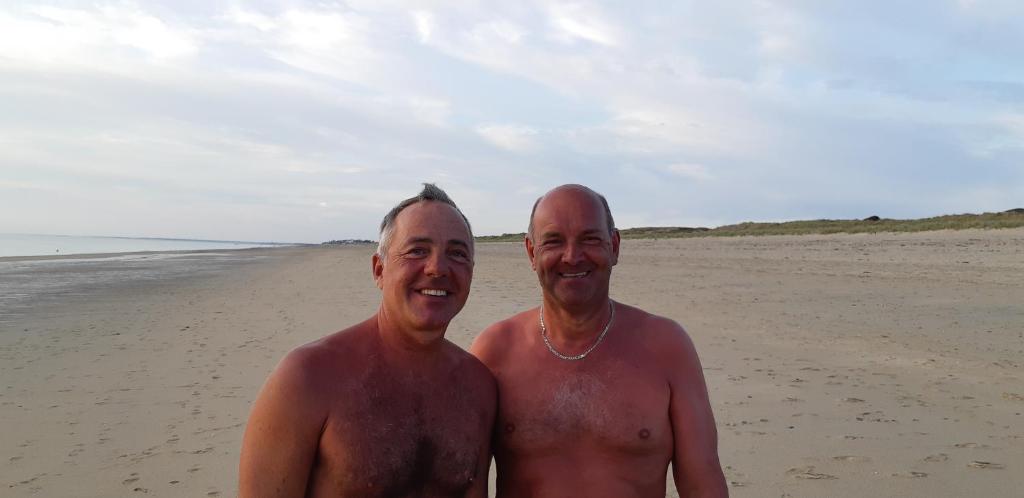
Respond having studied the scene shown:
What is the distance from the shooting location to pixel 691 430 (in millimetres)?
2994

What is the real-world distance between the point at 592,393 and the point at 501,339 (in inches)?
22.4

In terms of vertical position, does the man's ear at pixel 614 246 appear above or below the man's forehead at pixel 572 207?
below

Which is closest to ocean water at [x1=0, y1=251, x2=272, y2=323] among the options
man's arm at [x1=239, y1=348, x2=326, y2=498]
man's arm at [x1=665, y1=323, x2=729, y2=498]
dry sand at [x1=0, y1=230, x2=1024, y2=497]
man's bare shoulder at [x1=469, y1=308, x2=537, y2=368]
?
dry sand at [x1=0, y1=230, x2=1024, y2=497]

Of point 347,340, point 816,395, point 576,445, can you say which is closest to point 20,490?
point 347,340

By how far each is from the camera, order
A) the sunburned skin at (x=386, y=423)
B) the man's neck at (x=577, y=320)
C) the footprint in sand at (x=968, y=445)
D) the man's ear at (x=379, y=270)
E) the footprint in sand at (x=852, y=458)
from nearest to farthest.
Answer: the sunburned skin at (x=386, y=423)
the man's ear at (x=379, y=270)
the man's neck at (x=577, y=320)
the footprint in sand at (x=852, y=458)
the footprint in sand at (x=968, y=445)

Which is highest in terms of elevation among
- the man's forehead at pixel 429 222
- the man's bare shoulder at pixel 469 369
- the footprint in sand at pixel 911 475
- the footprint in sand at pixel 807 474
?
the man's forehead at pixel 429 222

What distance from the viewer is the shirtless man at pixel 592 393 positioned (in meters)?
3.05

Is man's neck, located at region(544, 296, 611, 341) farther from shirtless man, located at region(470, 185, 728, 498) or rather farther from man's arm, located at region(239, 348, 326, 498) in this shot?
man's arm, located at region(239, 348, 326, 498)

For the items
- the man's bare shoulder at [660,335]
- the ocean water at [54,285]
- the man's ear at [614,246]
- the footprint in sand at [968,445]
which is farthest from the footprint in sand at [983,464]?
the ocean water at [54,285]

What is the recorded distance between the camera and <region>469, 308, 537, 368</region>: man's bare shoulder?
3416 mm

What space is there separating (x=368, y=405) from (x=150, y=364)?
27.4 ft

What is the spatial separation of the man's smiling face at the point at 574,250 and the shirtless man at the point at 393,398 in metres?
0.47

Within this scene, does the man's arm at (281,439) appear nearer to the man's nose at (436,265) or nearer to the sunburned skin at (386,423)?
the sunburned skin at (386,423)

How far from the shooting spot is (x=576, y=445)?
3.13 meters
